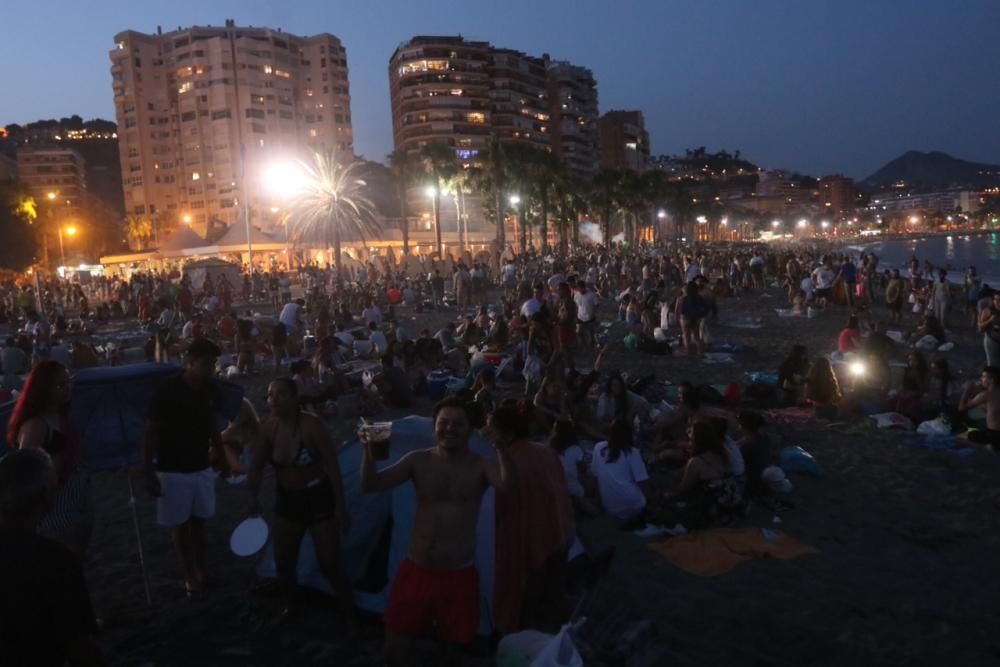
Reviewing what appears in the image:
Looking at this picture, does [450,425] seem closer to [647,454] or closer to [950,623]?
[950,623]

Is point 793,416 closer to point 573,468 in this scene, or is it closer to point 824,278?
point 573,468

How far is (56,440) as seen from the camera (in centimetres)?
380

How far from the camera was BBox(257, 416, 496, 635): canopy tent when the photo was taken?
430 centimetres

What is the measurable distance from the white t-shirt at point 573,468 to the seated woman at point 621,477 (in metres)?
0.18

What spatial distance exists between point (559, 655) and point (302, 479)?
1.66 m

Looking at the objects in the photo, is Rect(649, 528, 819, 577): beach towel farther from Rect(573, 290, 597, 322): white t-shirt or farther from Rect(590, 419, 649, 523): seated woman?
Rect(573, 290, 597, 322): white t-shirt

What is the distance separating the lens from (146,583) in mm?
4703

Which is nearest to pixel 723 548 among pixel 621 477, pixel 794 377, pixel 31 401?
pixel 621 477

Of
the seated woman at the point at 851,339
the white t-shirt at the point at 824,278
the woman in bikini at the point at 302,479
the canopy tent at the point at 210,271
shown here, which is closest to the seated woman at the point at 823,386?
the seated woman at the point at 851,339

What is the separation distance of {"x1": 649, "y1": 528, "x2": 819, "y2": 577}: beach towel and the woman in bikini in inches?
99.7

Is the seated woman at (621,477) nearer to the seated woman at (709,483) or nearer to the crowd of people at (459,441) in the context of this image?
the crowd of people at (459,441)

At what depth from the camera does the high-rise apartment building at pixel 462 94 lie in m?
93.7

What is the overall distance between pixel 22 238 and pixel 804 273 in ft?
151

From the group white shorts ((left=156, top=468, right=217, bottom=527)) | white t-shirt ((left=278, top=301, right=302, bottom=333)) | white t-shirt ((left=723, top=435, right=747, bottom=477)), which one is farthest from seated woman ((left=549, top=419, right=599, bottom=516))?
white t-shirt ((left=278, top=301, right=302, bottom=333))
